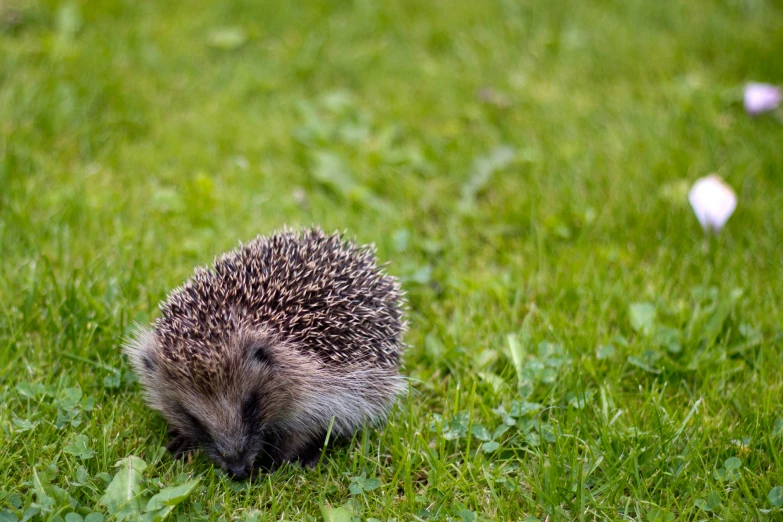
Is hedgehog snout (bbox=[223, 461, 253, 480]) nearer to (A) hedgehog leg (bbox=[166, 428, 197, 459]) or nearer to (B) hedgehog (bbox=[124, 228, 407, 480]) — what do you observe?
(B) hedgehog (bbox=[124, 228, 407, 480])

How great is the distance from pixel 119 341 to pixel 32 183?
1.82 m

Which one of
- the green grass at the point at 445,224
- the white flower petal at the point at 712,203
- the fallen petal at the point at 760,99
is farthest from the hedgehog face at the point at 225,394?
the fallen petal at the point at 760,99

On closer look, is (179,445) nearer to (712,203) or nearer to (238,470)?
(238,470)

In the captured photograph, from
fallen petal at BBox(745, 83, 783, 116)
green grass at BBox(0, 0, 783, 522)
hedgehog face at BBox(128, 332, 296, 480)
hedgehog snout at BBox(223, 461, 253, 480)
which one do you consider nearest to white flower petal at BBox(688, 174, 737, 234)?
green grass at BBox(0, 0, 783, 522)

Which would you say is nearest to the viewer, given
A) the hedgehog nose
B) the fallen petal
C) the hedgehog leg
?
the hedgehog nose

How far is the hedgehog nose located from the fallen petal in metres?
4.87

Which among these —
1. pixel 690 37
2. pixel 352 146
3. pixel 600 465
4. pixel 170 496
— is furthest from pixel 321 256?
pixel 690 37

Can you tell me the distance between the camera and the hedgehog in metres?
3.33

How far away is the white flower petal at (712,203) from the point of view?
4.91 m

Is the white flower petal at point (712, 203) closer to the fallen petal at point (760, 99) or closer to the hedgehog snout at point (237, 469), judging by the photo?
the fallen petal at point (760, 99)

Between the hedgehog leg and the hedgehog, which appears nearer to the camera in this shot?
the hedgehog

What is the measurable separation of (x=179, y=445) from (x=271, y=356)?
25.7 inches

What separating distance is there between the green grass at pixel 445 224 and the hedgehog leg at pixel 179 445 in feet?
0.41

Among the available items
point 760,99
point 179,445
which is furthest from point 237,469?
point 760,99
